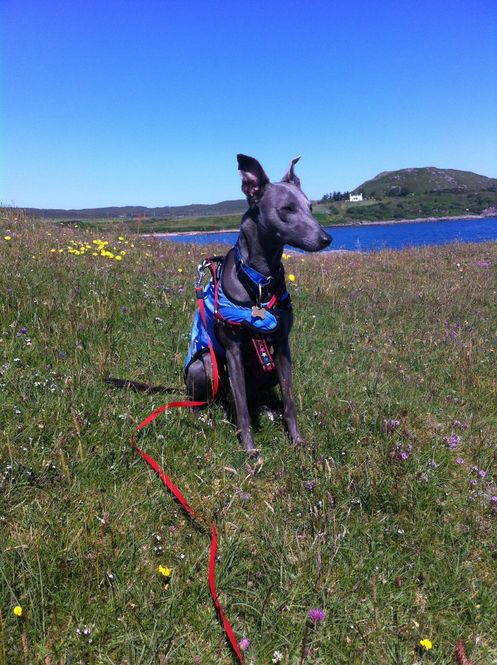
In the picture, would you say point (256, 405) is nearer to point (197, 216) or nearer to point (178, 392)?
point (178, 392)

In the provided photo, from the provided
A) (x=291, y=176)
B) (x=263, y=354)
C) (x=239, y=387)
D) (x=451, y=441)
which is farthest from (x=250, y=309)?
(x=451, y=441)

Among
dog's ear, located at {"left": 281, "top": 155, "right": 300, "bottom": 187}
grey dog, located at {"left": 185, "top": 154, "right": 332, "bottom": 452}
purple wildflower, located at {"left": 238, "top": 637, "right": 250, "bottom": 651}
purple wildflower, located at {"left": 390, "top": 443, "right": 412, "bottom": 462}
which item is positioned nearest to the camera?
purple wildflower, located at {"left": 238, "top": 637, "right": 250, "bottom": 651}

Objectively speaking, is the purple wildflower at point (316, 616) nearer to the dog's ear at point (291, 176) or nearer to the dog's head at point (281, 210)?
the dog's head at point (281, 210)

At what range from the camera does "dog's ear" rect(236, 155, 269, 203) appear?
339 centimetres

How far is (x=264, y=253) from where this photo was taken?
3436mm

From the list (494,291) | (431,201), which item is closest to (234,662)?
(494,291)

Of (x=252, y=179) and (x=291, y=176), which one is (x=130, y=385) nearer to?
(x=252, y=179)

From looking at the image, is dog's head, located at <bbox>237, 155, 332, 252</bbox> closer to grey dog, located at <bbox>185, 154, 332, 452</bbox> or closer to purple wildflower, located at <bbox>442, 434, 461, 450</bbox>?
grey dog, located at <bbox>185, 154, 332, 452</bbox>

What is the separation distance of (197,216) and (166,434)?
422 feet

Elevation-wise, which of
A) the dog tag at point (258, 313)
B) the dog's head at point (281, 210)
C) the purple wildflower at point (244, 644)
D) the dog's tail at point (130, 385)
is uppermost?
the dog's head at point (281, 210)

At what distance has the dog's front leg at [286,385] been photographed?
11.9ft

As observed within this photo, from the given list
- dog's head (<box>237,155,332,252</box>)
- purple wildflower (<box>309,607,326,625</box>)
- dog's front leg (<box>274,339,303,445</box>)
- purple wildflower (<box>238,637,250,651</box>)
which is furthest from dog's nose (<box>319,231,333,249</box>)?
purple wildflower (<box>238,637,250,651</box>)

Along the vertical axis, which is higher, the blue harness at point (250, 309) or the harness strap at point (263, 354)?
the blue harness at point (250, 309)

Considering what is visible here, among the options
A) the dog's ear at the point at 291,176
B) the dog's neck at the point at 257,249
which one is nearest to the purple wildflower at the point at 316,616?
the dog's neck at the point at 257,249
